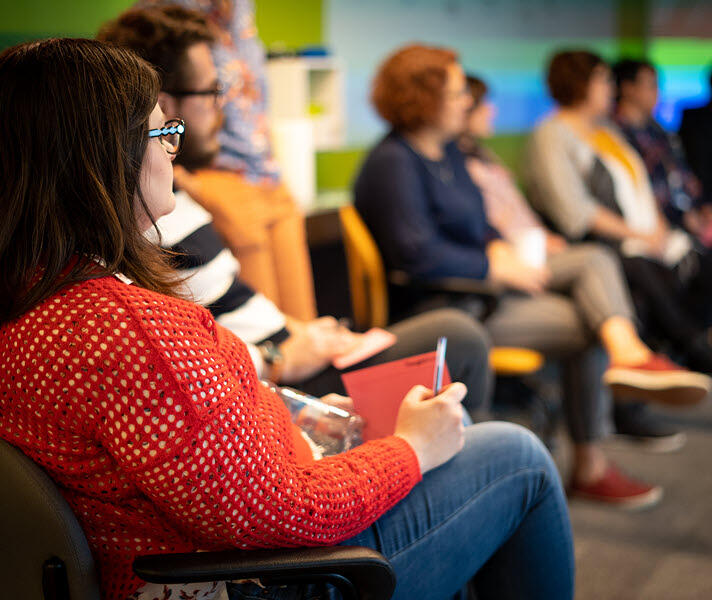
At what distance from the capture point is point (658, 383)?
8.21 ft

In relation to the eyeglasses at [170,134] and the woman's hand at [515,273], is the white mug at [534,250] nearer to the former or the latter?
the woman's hand at [515,273]

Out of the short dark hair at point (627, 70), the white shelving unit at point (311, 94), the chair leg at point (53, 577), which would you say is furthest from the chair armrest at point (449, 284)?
the short dark hair at point (627, 70)

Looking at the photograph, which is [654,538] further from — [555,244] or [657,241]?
[657,241]

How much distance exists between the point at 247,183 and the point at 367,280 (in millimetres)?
659

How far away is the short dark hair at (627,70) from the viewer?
4.75 m

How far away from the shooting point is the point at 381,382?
1.42 meters

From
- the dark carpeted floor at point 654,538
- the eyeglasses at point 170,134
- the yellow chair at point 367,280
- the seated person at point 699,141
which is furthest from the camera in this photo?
the seated person at point 699,141

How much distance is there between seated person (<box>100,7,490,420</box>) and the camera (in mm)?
1680

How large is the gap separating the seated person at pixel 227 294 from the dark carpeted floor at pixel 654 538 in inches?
30.0

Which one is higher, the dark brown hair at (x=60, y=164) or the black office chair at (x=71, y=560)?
the dark brown hair at (x=60, y=164)

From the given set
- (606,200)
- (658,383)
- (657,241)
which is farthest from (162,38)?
(657,241)

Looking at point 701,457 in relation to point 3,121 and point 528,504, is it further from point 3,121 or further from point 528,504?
point 3,121

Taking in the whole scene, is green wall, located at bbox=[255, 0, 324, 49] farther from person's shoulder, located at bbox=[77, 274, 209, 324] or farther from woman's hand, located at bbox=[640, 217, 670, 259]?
person's shoulder, located at bbox=[77, 274, 209, 324]

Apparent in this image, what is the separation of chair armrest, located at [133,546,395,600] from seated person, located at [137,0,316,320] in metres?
1.00
